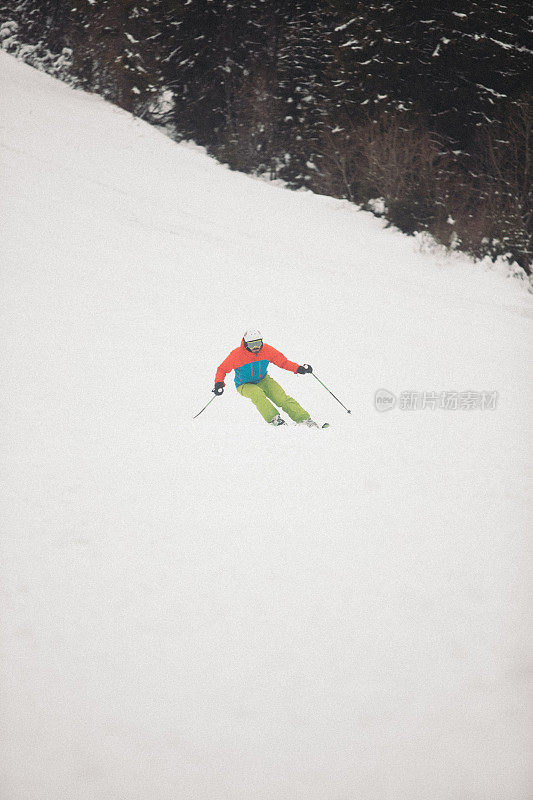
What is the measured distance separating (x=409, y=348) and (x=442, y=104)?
749 cm

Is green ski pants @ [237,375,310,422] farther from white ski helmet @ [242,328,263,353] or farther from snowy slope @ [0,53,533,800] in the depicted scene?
white ski helmet @ [242,328,263,353]

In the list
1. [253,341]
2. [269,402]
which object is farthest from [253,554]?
[253,341]

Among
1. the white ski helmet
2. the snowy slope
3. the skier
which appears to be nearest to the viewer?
the snowy slope

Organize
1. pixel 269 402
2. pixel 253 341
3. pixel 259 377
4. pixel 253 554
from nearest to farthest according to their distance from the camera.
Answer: pixel 253 554
pixel 253 341
pixel 269 402
pixel 259 377

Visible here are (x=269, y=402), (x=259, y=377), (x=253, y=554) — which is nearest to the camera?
(x=253, y=554)

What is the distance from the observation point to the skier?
18.5 ft

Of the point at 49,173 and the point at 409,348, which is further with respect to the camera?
the point at 49,173

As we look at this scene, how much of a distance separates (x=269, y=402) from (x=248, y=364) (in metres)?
0.42

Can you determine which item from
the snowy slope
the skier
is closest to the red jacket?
the skier

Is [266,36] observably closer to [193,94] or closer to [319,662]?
[193,94]

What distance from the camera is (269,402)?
5688 mm

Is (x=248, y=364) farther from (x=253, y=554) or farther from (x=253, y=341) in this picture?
(x=253, y=554)

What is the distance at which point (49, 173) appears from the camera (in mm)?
12016

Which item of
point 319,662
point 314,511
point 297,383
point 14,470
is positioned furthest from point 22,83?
point 319,662
